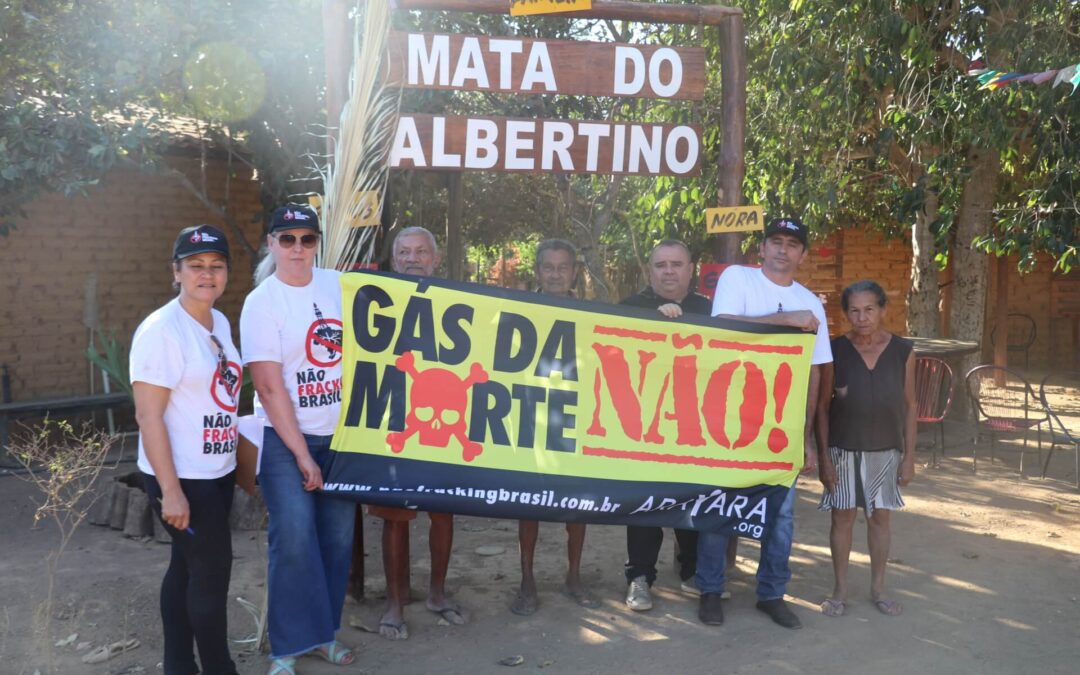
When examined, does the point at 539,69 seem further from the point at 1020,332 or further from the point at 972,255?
the point at 1020,332

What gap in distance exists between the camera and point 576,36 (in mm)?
10016

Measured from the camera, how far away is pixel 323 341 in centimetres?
392

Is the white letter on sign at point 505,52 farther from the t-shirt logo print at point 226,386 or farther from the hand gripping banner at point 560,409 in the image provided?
the t-shirt logo print at point 226,386

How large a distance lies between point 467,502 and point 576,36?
7027 mm

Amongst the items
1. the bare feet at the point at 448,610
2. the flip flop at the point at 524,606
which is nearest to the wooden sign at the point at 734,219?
the flip flop at the point at 524,606

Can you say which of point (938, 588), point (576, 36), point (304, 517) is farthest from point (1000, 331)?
point (304, 517)

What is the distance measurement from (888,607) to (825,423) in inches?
38.8

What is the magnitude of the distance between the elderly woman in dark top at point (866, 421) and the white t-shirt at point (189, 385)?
9.16 ft

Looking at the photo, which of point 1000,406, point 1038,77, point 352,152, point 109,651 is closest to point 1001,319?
point 1000,406

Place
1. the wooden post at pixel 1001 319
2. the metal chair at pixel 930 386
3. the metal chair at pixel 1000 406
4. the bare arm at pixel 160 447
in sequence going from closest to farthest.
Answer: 1. the bare arm at pixel 160 447
2. the metal chair at pixel 1000 406
3. the metal chair at pixel 930 386
4. the wooden post at pixel 1001 319

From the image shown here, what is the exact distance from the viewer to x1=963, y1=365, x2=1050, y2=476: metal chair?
26.1 feet

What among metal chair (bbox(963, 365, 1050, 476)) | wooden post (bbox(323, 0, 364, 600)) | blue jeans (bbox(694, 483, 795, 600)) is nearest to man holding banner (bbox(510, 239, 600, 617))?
blue jeans (bbox(694, 483, 795, 600))

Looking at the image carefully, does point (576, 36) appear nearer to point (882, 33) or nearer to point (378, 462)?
point (882, 33)

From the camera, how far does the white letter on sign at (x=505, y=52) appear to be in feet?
17.1
